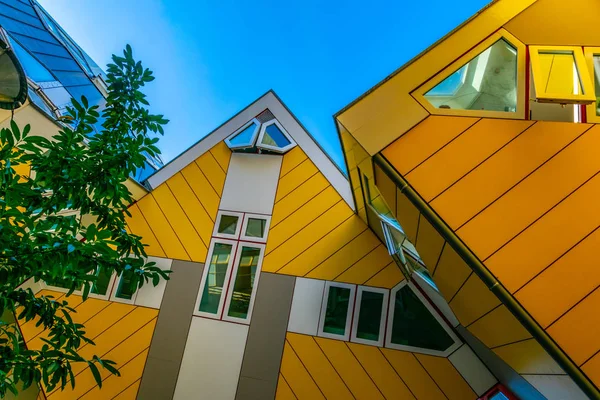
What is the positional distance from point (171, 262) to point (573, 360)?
191 inches

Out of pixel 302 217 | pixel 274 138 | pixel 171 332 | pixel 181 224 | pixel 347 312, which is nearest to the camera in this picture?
pixel 347 312

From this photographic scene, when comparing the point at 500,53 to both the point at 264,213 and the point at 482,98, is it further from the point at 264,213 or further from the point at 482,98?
the point at 264,213

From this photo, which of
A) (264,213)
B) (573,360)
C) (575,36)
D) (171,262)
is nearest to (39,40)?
(171,262)

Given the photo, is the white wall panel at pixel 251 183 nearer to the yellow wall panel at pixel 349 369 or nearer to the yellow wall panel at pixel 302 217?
the yellow wall panel at pixel 302 217

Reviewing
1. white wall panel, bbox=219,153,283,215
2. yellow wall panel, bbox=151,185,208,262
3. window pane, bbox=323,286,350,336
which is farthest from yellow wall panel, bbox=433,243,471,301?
yellow wall panel, bbox=151,185,208,262

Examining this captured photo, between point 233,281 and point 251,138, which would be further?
point 251,138

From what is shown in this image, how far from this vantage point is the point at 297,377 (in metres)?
Answer: 4.22

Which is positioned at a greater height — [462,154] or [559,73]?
[559,73]

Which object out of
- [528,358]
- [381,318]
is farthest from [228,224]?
[528,358]

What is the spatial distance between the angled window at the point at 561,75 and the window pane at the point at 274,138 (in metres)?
3.79

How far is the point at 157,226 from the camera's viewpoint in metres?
5.40

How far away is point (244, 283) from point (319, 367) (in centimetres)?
155

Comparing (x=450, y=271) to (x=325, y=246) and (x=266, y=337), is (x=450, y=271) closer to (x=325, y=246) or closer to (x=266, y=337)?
(x=325, y=246)

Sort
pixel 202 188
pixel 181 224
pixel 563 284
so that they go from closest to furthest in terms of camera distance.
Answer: pixel 563 284
pixel 181 224
pixel 202 188
